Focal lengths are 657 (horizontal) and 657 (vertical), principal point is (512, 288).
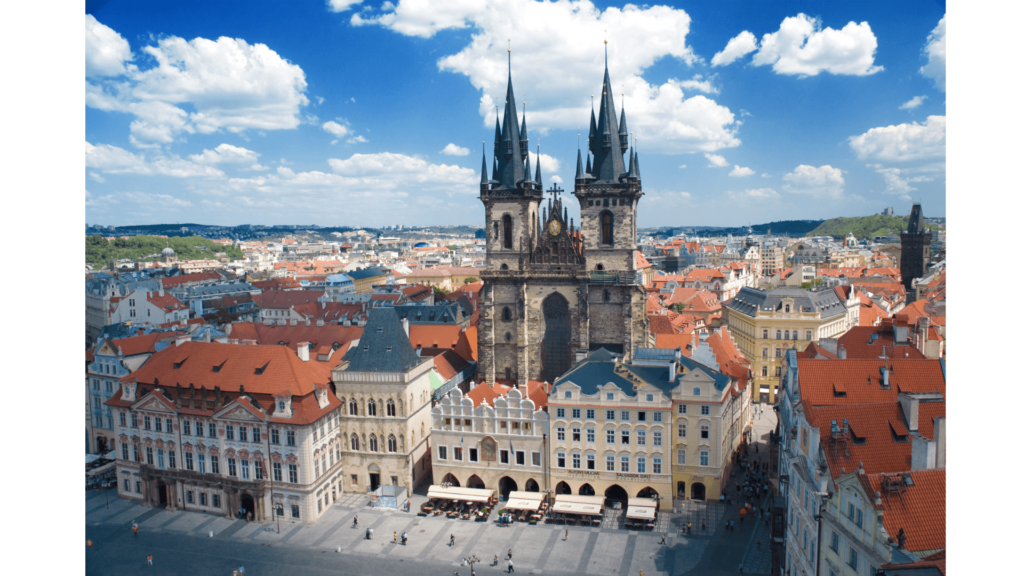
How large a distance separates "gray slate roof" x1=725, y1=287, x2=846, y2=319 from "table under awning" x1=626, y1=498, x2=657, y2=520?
27774mm

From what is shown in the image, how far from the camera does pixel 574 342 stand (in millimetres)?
41500

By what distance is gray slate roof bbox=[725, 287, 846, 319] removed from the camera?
52719mm

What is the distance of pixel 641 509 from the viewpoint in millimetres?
30250

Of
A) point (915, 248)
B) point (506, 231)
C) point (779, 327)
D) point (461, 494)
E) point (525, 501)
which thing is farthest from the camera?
point (779, 327)

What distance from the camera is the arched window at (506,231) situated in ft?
144

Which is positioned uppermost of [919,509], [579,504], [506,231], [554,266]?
[506,231]

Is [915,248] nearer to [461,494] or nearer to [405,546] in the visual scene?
[461,494]

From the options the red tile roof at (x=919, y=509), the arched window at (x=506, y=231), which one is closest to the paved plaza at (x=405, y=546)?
the red tile roof at (x=919, y=509)

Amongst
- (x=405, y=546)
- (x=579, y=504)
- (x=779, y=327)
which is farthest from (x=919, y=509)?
(x=779, y=327)

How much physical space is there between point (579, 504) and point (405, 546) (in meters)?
8.17

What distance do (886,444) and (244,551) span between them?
2533cm

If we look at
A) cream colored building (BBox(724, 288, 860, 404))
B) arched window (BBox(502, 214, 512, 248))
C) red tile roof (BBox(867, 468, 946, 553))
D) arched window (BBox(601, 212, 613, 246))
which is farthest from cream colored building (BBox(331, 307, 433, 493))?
cream colored building (BBox(724, 288, 860, 404))

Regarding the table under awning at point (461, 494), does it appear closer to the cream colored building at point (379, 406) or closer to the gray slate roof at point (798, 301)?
the cream colored building at point (379, 406)

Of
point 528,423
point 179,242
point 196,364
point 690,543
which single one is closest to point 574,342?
Result: point 528,423
